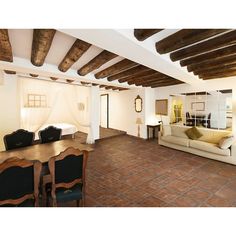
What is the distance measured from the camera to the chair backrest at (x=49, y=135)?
318cm

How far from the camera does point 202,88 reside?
506cm

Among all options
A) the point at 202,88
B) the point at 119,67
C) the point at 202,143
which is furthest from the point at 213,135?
the point at 119,67

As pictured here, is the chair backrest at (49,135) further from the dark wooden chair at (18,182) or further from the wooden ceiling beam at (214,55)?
the wooden ceiling beam at (214,55)

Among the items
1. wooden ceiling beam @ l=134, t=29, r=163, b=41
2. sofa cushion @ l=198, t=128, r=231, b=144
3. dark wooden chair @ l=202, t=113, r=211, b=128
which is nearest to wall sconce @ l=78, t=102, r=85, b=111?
sofa cushion @ l=198, t=128, r=231, b=144

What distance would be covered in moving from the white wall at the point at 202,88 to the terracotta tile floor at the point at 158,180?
78.5 inches

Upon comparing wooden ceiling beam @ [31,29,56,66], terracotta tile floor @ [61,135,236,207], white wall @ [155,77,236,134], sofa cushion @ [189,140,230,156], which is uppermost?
wooden ceiling beam @ [31,29,56,66]

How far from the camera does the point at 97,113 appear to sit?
19.5ft

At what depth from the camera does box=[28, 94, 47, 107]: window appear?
4410 mm

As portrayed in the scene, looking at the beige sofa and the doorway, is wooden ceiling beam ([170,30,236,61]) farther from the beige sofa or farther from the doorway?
the doorway

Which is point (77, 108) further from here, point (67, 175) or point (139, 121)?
point (67, 175)

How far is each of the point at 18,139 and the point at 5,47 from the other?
1.66 metres

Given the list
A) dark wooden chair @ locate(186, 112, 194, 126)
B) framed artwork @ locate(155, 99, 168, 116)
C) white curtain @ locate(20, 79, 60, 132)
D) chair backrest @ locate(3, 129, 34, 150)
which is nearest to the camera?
chair backrest @ locate(3, 129, 34, 150)

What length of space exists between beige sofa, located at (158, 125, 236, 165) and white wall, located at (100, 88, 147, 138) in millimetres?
1388
